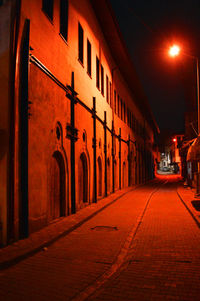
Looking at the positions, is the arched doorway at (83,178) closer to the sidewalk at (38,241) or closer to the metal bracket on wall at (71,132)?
the metal bracket on wall at (71,132)

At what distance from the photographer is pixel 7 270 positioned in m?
5.68

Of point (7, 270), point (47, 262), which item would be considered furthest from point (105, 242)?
point (7, 270)

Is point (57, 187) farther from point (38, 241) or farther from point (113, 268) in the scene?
point (113, 268)

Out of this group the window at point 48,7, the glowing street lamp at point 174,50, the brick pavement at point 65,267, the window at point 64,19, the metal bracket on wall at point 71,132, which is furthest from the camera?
the glowing street lamp at point 174,50

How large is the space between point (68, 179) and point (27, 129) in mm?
4449

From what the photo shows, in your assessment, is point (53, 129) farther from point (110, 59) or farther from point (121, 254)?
point (110, 59)

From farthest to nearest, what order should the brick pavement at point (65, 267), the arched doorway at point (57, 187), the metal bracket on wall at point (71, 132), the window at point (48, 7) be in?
the metal bracket on wall at point (71, 132) < the arched doorway at point (57, 187) < the window at point (48, 7) < the brick pavement at point (65, 267)

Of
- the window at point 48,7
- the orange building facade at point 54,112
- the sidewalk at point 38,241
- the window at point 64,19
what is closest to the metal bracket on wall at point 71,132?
the orange building facade at point 54,112

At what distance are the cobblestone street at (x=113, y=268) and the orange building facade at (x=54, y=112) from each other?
5.36 feet

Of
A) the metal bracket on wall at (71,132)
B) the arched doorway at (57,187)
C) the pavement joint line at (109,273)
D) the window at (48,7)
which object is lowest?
the pavement joint line at (109,273)

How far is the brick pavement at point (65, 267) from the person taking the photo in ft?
15.2

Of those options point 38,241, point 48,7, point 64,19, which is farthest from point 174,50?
point 38,241

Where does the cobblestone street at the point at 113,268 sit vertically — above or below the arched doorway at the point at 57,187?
below

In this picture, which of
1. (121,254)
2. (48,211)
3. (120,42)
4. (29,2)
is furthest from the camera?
(120,42)
